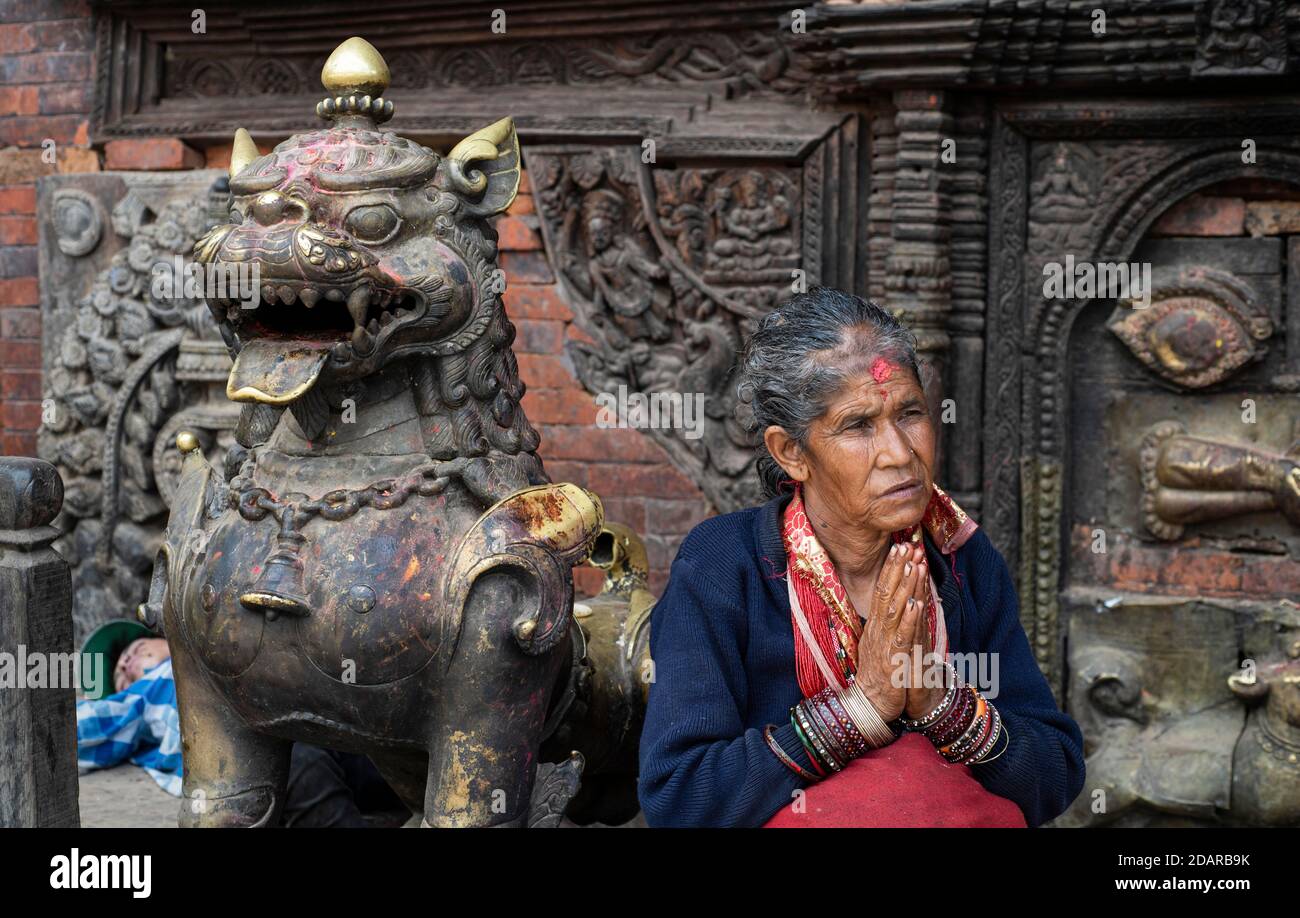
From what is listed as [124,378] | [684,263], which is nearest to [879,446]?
[684,263]

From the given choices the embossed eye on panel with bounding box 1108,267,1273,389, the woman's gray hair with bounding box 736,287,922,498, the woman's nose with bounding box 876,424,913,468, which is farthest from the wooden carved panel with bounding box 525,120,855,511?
the woman's nose with bounding box 876,424,913,468

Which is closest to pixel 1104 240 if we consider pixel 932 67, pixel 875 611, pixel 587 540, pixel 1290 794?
pixel 932 67

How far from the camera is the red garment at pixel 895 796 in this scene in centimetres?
228

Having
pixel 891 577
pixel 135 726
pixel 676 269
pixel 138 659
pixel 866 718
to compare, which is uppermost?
pixel 676 269

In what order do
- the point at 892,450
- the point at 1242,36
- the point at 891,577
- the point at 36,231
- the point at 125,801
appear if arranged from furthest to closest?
the point at 36,231, the point at 125,801, the point at 1242,36, the point at 892,450, the point at 891,577

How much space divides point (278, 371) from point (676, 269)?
2.24 metres

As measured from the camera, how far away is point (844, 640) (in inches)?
94.7

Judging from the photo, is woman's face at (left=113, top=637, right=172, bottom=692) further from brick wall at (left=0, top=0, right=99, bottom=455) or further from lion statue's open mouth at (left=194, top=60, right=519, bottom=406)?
lion statue's open mouth at (left=194, top=60, right=519, bottom=406)

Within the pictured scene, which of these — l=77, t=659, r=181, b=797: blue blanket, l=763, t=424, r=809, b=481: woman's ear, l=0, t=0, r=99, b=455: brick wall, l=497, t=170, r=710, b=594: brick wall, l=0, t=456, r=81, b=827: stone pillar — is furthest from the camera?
l=0, t=0, r=99, b=455: brick wall

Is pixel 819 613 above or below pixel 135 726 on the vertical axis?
above

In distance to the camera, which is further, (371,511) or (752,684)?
(371,511)

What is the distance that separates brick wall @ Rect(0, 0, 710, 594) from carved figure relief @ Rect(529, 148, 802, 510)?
0.10m

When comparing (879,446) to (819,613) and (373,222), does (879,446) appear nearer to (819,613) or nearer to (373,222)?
(819,613)

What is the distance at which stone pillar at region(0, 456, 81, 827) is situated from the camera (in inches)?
119
